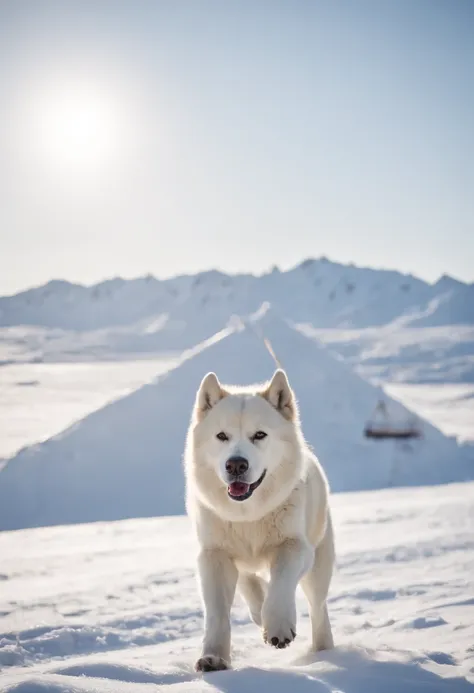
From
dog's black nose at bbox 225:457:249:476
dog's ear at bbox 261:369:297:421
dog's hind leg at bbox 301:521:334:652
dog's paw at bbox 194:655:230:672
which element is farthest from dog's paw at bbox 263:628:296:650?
dog's ear at bbox 261:369:297:421

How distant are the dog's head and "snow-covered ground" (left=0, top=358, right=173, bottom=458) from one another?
12112 mm

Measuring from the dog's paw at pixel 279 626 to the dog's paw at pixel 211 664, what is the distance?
0.95 ft

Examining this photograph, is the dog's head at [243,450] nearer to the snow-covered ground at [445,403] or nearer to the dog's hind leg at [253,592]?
the dog's hind leg at [253,592]

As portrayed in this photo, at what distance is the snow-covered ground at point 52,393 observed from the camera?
1773 cm

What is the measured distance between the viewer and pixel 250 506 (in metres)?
3.28

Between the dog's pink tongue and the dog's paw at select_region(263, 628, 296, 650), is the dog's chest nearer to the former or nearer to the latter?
the dog's pink tongue

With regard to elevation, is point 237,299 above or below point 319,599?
above

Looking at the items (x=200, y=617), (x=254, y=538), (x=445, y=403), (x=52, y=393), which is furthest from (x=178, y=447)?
(x=445, y=403)

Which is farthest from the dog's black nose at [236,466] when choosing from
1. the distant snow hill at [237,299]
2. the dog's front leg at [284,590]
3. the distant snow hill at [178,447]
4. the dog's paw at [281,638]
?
the distant snow hill at [237,299]

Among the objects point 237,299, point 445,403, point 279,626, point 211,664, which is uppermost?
point 237,299

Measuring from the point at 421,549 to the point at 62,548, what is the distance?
15.7 feet

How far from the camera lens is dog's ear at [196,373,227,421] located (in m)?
3.58

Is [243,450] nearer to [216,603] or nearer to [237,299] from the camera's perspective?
[216,603]

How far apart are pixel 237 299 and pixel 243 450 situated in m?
118
